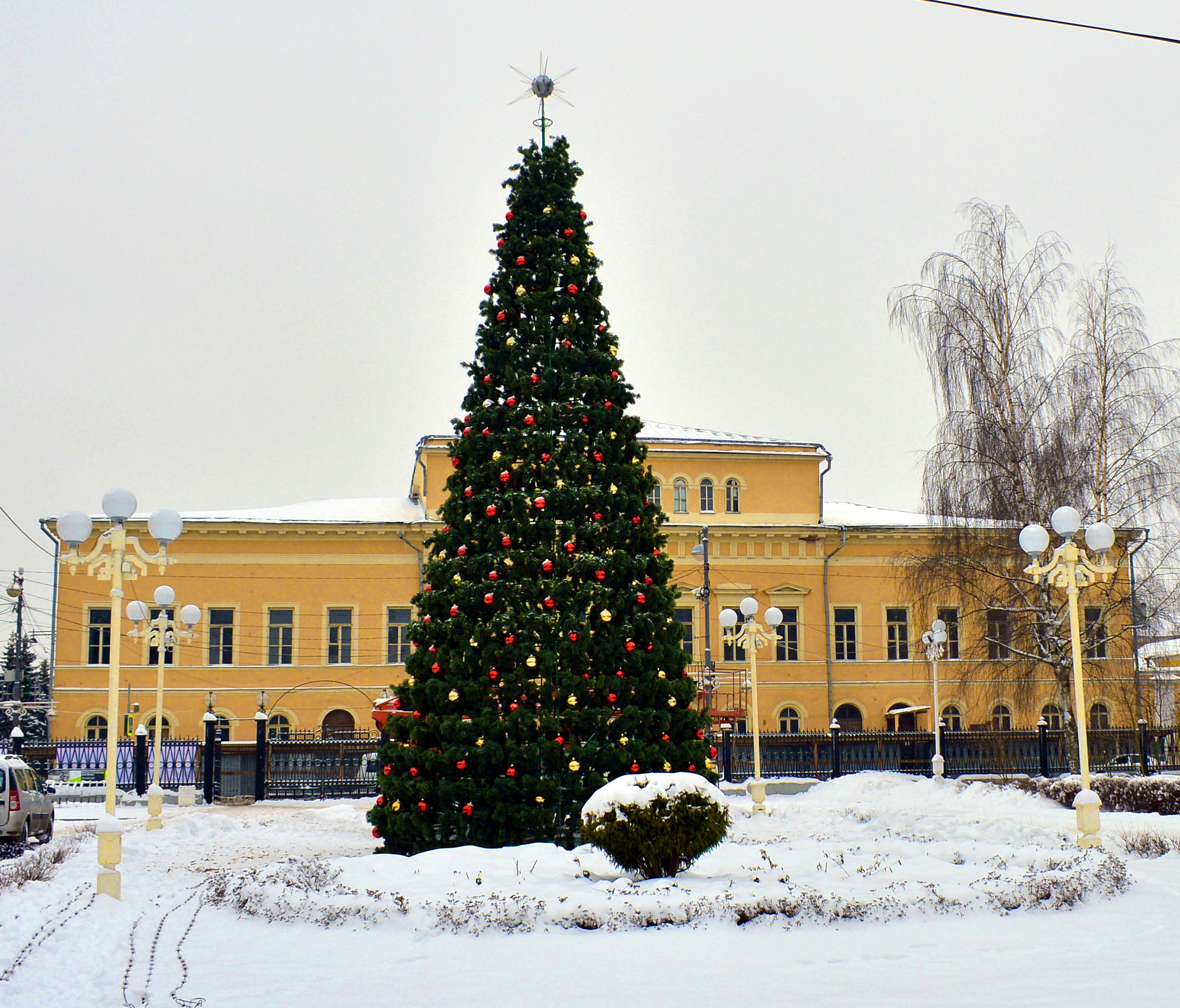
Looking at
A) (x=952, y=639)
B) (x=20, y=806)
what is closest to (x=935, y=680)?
(x=952, y=639)

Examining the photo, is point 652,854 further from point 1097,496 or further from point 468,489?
point 1097,496

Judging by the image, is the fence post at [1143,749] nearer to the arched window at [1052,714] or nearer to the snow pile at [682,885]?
the snow pile at [682,885]

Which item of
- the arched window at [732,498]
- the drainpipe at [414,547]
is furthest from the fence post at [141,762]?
the arched window at [732,498]

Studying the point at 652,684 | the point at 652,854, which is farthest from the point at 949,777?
the point at 652,854

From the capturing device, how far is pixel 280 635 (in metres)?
43.8

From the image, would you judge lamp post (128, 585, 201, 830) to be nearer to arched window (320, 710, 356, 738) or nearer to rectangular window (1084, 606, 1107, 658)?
arched window (320, 710, 356, 738)

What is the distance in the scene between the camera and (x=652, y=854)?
10289mm

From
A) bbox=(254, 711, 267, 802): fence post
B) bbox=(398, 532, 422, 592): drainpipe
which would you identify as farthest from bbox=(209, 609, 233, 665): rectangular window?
bbox=(254, 711, 267, 802): fence post

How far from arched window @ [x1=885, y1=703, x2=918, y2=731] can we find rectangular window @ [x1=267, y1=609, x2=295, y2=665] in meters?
23.7

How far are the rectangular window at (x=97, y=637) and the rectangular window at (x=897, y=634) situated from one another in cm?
3106

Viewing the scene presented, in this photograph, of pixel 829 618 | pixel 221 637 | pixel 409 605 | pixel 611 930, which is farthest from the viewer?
pixel 829 618

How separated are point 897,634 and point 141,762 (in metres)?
30.4

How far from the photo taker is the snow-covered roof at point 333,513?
43.5 meters

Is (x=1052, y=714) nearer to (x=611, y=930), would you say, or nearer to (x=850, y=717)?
(x=850, y=717)
